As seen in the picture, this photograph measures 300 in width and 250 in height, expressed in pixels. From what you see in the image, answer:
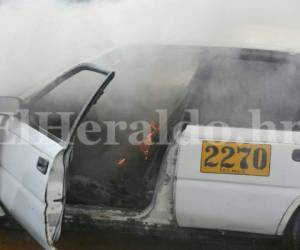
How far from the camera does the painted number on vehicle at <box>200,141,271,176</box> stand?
9.57 ft

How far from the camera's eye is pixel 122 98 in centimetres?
357

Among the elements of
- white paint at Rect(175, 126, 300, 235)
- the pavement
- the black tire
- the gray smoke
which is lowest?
the pavement

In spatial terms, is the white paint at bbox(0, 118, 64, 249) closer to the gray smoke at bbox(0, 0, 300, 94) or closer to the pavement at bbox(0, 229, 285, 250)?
the pavement at bbox(0, 229, 285, 250)

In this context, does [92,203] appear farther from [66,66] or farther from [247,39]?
[247,39]

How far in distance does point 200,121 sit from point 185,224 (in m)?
0.68

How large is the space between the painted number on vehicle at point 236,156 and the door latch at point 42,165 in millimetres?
955

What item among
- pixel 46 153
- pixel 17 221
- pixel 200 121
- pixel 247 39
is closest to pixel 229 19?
pixel 247 39

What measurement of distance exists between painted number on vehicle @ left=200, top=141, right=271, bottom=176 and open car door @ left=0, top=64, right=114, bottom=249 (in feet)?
2.54

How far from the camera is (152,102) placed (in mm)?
3533

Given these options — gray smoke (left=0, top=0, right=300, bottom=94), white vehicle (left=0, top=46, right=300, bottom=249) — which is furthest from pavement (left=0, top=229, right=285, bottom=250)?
gray smoke (left=0, top=0, right=300, bottom=94)

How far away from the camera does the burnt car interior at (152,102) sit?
10.1ft

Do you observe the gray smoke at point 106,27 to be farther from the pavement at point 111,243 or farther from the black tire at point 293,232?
the black tire at point 293,232

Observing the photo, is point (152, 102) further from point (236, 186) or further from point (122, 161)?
point (236, 186)

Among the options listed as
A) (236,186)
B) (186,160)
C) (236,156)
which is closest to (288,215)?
(236,186)
